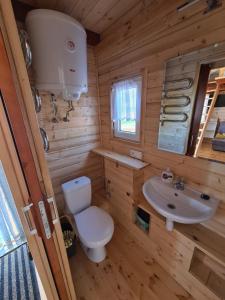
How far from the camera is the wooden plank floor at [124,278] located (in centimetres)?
120

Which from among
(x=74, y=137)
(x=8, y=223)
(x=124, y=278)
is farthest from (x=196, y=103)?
(x=8, y=223)

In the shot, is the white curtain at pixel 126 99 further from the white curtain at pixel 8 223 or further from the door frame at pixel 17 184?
the white curtain at pixel 8 223

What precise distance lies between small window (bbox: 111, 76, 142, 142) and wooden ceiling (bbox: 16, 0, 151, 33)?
609 millimetres

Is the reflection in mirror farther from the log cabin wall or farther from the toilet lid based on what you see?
the toilet lid

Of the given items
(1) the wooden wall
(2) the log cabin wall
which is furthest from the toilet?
(2) the log cabin wall

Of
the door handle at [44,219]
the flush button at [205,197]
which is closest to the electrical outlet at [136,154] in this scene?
the flush button at [205,197]

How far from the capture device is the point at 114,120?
184 cm

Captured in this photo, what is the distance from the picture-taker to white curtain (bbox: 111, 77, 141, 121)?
1.48m

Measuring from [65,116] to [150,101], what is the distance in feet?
3.33

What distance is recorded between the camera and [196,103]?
1.08 m

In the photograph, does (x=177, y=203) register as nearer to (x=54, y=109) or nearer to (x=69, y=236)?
(x=69, y=236)

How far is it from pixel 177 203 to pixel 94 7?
77.6 inches

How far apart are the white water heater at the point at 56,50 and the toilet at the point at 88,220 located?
107cm

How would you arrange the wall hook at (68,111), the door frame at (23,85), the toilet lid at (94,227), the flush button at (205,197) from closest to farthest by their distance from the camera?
1. the door frame at (23,85)
2. the flush button at (205,197)
3. the toilet lid at (94,227)
4. the wall hook at (68,111)
